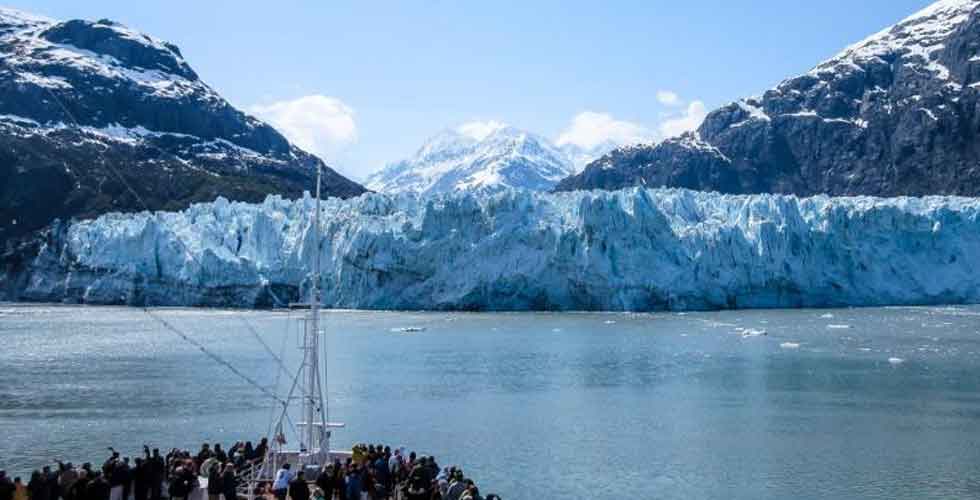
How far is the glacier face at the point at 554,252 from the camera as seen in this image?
55438 millimetres

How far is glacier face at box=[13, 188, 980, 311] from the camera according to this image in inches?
2183

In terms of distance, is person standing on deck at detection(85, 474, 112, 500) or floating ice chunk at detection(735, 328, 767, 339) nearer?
person standing on deck at detection(85, 474, 112, 500)

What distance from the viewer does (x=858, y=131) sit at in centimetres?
11600

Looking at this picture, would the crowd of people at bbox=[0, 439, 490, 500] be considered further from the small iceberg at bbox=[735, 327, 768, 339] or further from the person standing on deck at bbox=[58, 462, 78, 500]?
the small iceberg at bbox=[735, 327, 768, 339]

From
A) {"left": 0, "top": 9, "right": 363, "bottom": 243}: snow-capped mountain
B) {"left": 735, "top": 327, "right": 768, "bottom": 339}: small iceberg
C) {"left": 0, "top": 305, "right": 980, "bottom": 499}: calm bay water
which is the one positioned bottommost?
{"left": 0, "top": 305, "right": 980, "bottom": 499}: calm bay water

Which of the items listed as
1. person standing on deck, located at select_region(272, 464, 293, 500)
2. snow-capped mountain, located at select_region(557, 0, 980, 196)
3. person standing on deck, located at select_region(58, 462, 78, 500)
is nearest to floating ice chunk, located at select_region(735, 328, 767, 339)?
person standing on deck, located at select_region(272, 464, 293, 500)

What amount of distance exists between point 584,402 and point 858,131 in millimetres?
97425

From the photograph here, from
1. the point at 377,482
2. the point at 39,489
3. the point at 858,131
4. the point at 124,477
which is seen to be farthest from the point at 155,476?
the point at 858,131

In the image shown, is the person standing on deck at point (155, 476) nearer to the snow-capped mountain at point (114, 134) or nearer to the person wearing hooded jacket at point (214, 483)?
the person wearing hooded jacket at point (214, 483)

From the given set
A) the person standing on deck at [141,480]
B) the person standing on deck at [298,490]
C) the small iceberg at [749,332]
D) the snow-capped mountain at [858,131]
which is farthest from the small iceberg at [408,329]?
the snow-capped mountain at [858,131]

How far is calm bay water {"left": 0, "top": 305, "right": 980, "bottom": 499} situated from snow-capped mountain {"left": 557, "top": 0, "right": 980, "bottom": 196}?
64.6 metres

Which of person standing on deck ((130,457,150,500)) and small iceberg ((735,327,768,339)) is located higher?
small iceberg ((735,327,768,339))

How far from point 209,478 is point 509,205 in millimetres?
44101

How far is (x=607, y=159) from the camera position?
131 m
